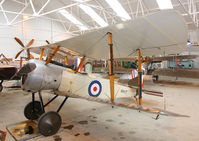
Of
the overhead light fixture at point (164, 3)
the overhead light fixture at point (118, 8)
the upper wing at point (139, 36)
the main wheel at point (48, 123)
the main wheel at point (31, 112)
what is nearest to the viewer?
the upper wing at point (139, 36)

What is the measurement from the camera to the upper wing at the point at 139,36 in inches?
83.5

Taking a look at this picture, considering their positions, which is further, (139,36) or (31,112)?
(31,112)

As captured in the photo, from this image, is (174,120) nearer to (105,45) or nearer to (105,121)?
(105,121)

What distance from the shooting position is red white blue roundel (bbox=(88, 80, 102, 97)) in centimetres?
369

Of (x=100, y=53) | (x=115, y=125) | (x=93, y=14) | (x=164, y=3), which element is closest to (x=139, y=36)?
(x=100, y=53)

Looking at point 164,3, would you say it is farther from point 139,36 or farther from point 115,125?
point 115,125

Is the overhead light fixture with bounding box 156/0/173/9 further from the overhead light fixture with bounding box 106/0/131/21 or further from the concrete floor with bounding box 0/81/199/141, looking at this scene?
the concrete floor with bounding box 0/81/199/141

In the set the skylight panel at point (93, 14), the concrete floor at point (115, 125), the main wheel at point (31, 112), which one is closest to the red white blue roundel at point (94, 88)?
the concrete floor at point (115, 125)

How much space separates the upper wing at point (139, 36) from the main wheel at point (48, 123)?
164 centimetres

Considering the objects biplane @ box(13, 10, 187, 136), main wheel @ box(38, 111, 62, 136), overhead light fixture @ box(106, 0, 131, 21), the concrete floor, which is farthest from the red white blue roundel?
overhead light fixture @ box(106, 0, 131, 21)

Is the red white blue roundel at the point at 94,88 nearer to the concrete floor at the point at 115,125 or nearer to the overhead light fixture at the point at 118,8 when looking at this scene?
the concrete floor at the point at 115,125

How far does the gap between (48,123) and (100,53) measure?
7.33 feet

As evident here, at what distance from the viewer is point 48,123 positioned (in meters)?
2.80

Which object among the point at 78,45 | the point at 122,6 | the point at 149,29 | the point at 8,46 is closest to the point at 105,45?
the point at 78,45
